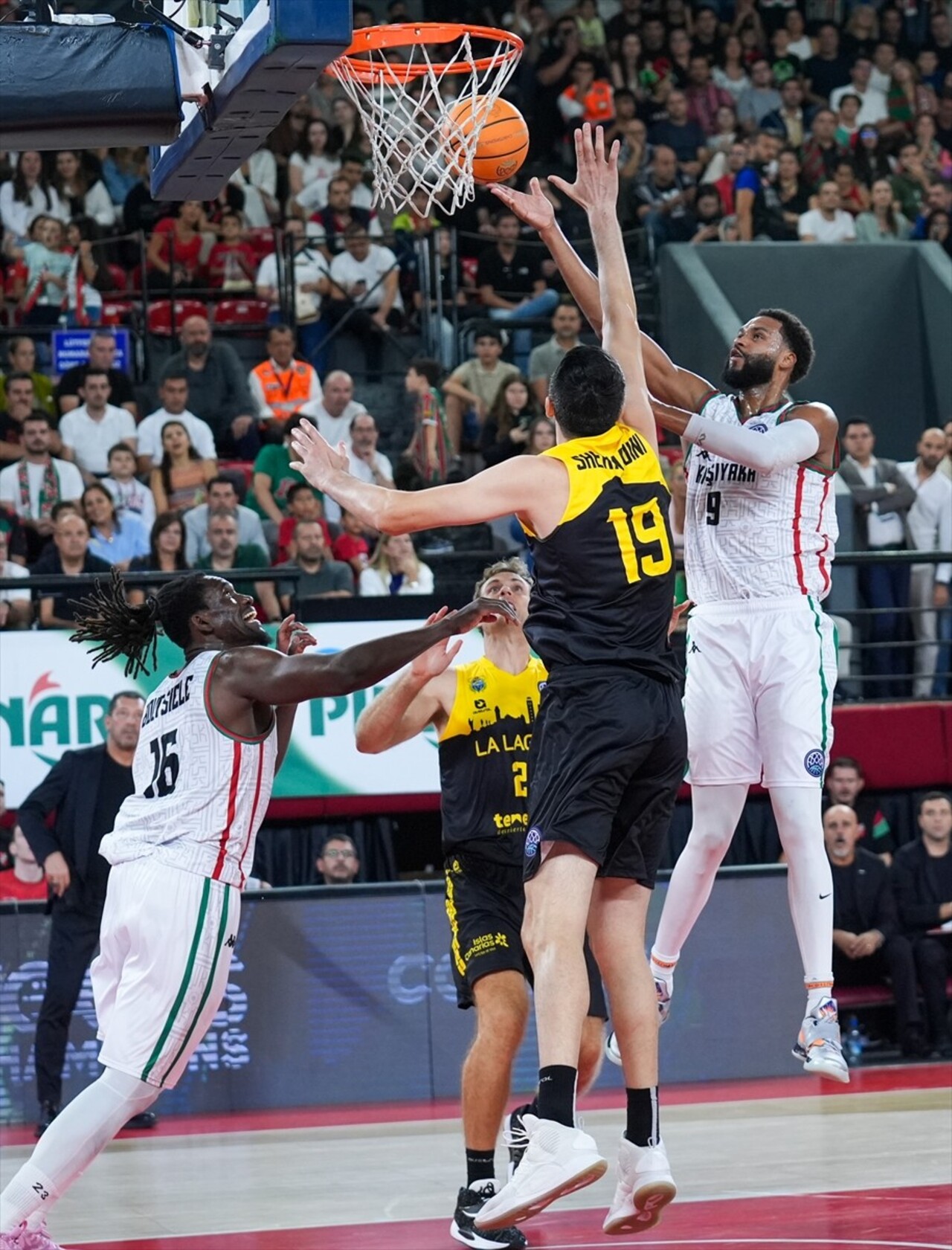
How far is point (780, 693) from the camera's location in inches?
286

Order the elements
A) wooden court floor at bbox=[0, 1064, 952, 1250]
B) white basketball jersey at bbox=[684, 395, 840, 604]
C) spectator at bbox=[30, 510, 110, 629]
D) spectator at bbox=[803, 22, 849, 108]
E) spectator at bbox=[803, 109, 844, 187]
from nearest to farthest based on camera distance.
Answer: wooden court floor at bbox=[0, 1064, 952, 1250] < white basketball jersey at bbox=[684, 395, 840, 604] < spectator at bbox=[30, 510, 110, 629] < spectator at bbox=[803, 109, 844, 187] < spectator at bbox=[803, 22, 849, 108]

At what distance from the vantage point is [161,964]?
21.2 feet

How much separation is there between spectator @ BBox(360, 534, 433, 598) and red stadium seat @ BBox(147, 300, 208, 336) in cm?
402

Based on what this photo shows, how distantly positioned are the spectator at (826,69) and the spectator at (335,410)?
27.5 ft

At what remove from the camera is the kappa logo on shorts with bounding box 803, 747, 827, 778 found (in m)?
7.21

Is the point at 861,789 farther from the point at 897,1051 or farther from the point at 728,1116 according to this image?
the point at 728,1116

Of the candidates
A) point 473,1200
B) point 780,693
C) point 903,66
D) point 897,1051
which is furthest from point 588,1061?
point 903,66

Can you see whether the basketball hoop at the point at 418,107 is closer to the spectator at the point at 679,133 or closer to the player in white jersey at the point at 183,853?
the player in white jersey at the point at 183,853

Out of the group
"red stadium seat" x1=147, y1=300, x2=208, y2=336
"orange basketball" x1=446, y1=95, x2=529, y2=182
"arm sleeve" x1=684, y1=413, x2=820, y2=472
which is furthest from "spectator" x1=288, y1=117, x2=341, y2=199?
"arm sleeve" x1=684, y1=413, x2=820, y2=472

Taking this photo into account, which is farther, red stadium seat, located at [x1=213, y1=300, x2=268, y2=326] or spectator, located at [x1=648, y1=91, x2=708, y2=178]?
spectator, located at [x1=648, y1=91, x2=708, y2=178]

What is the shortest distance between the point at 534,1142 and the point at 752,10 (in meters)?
17.5

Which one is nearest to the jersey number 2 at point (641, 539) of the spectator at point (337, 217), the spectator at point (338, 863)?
the spectator at point (338, 863)

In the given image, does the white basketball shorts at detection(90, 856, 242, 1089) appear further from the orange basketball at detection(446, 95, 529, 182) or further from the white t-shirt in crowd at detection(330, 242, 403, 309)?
the white t-shirt in crowd at detection(330, 242, 403, 309)

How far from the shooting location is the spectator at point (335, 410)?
1462 cm
